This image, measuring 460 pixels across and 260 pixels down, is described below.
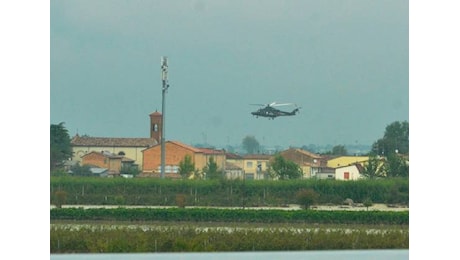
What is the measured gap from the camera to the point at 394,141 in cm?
827

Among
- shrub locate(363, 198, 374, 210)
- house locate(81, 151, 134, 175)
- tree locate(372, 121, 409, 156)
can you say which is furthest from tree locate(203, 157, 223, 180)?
tree locate(372, 121, 409, 156)

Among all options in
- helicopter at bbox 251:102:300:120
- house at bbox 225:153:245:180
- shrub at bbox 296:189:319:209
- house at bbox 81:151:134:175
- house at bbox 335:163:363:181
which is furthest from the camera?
house at bbox 335:163:363:181

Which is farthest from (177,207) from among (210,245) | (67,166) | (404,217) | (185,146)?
(404,217)

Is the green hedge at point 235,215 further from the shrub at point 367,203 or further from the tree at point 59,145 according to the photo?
the tree at point 59,145

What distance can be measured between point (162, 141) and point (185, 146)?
0.32 m

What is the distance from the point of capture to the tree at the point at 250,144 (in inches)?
312

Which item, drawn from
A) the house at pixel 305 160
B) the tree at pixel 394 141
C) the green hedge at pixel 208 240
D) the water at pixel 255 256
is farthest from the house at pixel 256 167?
the water at pixel 255 256

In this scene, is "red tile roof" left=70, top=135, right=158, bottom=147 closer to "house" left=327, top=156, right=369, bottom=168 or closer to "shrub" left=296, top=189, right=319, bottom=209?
"shrub" left=296, top=189, right=319, bottom=209

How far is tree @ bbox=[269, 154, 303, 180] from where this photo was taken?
8242 millimetres

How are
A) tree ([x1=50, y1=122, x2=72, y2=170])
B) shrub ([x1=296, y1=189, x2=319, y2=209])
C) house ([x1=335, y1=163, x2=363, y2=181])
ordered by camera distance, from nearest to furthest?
tree ([x1=50, y1=122, x2=72, y2=170]), shrub ([x1=296, y1=189, x2=319, y2=209]), house ([x1=335, y1=163, x2=363, y2=181])

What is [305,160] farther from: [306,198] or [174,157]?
[174,157]

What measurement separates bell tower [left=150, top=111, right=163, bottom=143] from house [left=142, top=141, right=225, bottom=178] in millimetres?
208
